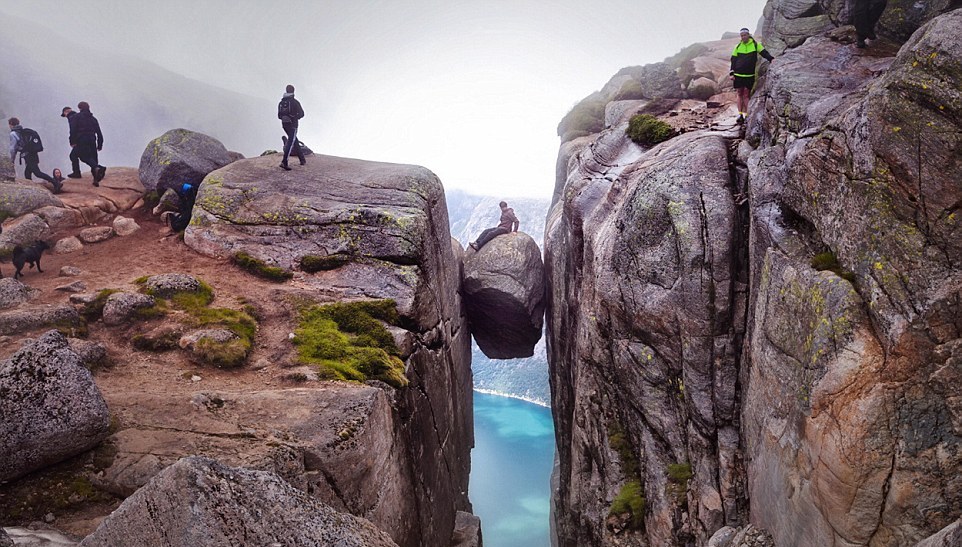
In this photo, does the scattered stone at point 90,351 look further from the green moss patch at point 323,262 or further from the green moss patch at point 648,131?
the green moss patch at point 648,131

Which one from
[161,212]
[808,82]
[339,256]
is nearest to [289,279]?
[339,256]

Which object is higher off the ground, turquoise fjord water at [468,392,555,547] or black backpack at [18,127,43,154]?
black backpack at [18,127,43,154]

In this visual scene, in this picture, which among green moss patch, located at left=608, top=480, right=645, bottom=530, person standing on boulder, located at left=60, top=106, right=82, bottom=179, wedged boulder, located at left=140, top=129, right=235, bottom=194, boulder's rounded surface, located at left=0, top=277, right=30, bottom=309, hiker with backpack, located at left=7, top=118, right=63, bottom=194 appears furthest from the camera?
wedged boulder, located at left=140, top=129, right=235, bottom=194

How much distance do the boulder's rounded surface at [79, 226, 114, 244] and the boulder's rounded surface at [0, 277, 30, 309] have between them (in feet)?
19.2

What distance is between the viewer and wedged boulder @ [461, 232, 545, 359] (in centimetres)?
2930

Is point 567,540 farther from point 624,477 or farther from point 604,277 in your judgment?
point 604,277

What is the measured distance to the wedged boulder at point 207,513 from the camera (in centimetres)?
536

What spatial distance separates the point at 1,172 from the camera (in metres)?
22.2

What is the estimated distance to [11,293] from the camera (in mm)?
14086

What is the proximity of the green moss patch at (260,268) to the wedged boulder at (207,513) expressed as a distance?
12828 millimetres

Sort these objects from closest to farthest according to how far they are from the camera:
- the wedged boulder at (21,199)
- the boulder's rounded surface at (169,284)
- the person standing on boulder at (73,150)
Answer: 1. the boulder's rounded surface at (169,284)
2. the wedged boulder at (21,199)
3. the person standing on boulder at (73,150)

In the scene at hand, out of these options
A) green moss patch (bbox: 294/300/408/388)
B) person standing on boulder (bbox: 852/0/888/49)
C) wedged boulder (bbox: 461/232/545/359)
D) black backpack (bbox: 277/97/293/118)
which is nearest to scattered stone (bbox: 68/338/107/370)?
green moss patch (bbox: 294/300/408/388)

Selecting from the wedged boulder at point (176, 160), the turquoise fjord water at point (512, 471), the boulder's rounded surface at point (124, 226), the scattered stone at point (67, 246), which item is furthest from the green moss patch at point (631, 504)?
the turquoise fjord water at point (512, 471)

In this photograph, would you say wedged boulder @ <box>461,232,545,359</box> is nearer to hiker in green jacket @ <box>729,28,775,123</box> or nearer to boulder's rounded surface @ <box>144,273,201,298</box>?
hiker in green jacket @ <box>729,28,775,123</box>
